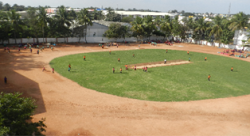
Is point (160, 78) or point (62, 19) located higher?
point (62, 19)

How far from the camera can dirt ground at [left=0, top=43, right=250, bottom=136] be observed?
815 inches

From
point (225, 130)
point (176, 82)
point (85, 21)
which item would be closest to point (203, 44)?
point (85, 21)

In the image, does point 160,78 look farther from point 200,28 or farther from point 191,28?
point 191,28

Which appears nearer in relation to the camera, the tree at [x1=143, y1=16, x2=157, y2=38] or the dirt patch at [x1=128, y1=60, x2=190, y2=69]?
the dirt patch at [x1=128, y1=60, x2=190, y2=69]

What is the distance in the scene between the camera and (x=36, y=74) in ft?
116

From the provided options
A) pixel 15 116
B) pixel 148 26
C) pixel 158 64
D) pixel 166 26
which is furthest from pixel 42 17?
pixel 15 116

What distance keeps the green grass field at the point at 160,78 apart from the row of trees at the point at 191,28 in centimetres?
2354

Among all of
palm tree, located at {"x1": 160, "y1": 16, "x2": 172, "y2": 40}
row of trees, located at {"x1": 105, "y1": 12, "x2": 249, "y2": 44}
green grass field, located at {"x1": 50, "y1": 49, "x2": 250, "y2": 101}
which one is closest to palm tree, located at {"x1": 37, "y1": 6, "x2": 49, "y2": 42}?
green grass field, located at {"x1": 50, "y1": 49, "x2": 250, "y2": 101}

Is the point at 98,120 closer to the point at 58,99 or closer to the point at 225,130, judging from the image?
the point at 58,99

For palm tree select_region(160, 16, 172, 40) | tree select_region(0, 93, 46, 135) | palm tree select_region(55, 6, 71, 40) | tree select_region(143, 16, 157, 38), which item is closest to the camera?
tree select_region(0, 93, 46, 135)

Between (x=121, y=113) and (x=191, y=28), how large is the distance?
233ft

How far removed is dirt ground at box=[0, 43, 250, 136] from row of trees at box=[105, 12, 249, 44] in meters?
47.0

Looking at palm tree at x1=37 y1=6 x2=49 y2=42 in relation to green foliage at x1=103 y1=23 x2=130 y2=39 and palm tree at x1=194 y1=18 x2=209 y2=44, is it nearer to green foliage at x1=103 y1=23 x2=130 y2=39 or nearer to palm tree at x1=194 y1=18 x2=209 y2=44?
green foliage at x1=103 y1=23 x2=130 y2=39

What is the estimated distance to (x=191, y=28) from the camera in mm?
84562
